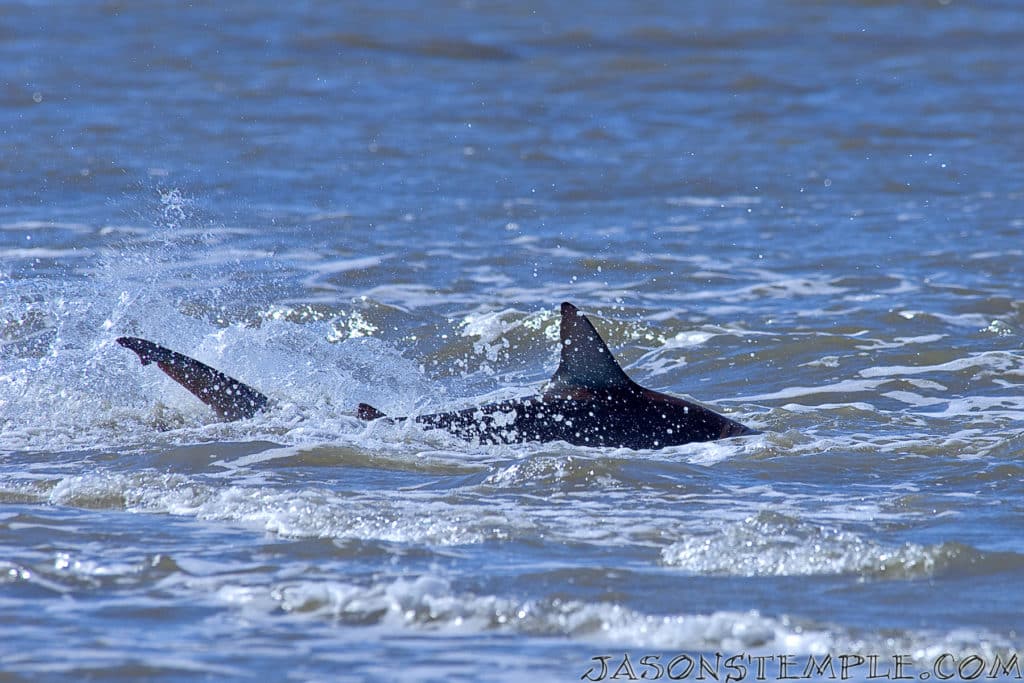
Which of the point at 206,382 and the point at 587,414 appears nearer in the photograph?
the point at 587,414

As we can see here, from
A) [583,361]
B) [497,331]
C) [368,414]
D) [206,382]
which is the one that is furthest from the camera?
[497,331]

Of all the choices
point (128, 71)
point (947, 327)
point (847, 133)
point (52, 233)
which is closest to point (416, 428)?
point (947, 327)

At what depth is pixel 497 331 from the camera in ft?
33.6

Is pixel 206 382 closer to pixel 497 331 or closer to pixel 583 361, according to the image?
pixel 583 361

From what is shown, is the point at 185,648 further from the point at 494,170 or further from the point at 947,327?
the point at 494,170

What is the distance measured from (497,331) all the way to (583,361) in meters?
3.34

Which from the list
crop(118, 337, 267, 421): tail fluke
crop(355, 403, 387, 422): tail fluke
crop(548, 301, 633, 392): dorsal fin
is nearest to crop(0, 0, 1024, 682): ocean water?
crop(355, 403, 387, 422): tail fluke

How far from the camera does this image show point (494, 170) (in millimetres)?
16422

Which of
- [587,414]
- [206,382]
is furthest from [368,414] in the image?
[587,414]

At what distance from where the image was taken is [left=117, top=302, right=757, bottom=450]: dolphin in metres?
6.91

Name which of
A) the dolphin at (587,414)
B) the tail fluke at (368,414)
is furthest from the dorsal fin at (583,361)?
the tail fluke at (368,414)

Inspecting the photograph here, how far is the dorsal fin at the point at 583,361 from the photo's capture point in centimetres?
679

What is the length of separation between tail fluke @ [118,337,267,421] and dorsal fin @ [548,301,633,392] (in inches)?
65.1

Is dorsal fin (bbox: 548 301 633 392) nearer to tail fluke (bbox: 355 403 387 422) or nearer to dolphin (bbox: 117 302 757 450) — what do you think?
dolphin (bbox: 117 302 757 450)
